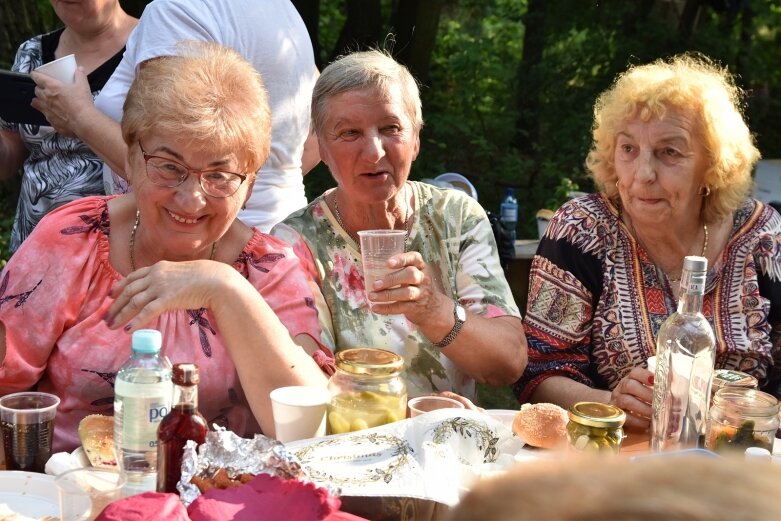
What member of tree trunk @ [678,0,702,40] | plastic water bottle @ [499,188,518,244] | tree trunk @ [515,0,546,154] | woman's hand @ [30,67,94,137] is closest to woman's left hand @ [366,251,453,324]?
woman's hand @ [30,67,94,137]

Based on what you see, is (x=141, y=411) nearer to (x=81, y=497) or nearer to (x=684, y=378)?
(x=81, y=497)

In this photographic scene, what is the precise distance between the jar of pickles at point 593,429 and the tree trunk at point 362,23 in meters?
8.24

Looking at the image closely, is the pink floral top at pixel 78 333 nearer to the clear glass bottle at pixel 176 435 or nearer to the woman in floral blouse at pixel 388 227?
the woman in floral blouse at pixel 388 227

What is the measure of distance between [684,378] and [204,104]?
4.49 ft

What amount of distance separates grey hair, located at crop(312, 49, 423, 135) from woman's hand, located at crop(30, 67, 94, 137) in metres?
0.86

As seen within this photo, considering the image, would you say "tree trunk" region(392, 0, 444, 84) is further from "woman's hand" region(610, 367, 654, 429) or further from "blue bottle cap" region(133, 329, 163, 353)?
"blue bottle cap" region(133, 329, 163, 353)

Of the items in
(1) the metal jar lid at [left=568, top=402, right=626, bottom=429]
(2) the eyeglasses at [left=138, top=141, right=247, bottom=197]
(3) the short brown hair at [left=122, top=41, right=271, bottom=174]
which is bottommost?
(1) the metal jar lid at [left=568, top=402, right=626, bottom=429]

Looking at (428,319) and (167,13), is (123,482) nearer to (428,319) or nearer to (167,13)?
(428,319)

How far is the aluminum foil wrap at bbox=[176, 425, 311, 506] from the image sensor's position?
1604mm

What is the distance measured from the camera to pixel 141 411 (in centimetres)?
175

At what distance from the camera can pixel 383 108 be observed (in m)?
2.74

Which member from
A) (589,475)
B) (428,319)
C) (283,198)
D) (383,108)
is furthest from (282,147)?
(589,475)

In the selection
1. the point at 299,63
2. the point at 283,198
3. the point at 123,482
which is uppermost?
the point at 299,63

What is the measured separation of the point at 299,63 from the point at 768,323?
73.7 inches
